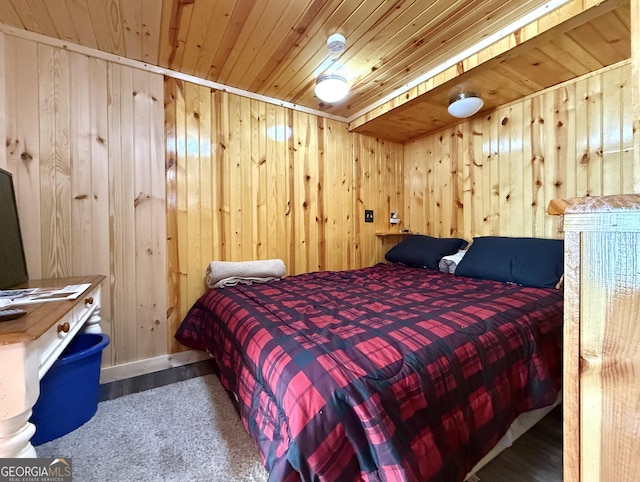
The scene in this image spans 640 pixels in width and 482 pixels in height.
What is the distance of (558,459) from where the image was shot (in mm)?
1217

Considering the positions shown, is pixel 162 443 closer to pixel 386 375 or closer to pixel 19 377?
pixel 19 377

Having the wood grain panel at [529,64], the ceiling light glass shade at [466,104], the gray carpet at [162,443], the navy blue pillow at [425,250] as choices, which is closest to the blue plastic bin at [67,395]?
Answer: the gray carpet at [162,443]

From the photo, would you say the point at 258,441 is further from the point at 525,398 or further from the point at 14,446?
the point at 525,398

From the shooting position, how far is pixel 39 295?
3.76ft

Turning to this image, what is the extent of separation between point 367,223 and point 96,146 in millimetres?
2458

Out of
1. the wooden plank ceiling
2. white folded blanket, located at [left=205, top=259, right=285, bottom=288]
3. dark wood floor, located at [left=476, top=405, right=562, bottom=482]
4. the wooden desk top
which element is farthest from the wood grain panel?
the wooden desk top

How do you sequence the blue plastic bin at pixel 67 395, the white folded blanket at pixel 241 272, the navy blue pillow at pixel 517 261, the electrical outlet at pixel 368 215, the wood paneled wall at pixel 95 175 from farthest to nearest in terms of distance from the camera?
the electrical outlet at pixel 368 215
the white folded blanket at pixel 241 272
the navy blue pillow at pixel 517 261
the wood paneled wall at pixel 95 175
the blue plastic bin at pixel 67 395

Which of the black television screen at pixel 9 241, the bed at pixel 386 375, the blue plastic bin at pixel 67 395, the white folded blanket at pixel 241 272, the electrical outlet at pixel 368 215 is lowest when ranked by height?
the blue plastic bin at pixel 67 395

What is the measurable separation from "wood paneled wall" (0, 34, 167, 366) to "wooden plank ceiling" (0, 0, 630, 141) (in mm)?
204

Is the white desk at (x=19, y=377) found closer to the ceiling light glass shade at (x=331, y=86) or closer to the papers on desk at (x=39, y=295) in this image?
the papers on desk at (x=39, y=295)

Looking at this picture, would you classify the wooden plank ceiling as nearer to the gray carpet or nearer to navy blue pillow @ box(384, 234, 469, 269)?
navy blue pillow @ box(384, 234, 469, 269)

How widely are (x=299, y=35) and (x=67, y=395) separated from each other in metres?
2.38

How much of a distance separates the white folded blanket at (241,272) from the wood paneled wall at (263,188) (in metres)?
0.17

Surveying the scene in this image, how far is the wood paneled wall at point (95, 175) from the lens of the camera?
164 centimetres
